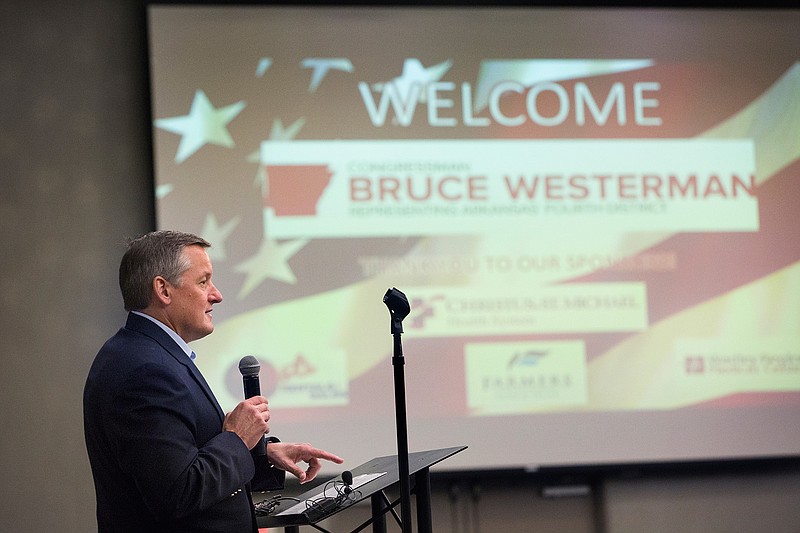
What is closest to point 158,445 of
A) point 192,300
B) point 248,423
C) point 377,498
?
point 248,423

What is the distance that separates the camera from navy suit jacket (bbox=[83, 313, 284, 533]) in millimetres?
2166

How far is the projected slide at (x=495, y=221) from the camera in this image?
16.0 feet

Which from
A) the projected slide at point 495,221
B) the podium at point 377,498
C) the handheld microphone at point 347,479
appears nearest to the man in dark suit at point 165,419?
the podium at point 377,498

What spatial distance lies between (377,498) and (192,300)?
3.01ft

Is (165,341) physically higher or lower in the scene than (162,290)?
lower

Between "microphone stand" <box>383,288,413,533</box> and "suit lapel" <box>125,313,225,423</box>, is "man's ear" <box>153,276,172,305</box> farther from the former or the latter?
"microphone stand" <box>383,288,413,533</box>

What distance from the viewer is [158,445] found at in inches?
85.1

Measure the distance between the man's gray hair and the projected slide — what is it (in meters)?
2.43

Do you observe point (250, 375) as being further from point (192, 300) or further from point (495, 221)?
point (495, 221)

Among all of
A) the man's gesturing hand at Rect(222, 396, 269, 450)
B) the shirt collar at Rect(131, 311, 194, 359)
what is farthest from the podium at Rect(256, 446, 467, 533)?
the shirt collar at Rect(131, 311, 194, 359)

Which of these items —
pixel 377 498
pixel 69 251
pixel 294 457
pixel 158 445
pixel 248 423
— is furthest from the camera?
pixel 69 251

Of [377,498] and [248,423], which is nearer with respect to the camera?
[248,423]

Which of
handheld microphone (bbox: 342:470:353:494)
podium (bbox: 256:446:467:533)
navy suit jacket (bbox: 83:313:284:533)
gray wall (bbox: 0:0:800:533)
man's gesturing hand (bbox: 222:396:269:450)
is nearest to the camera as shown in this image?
navy suit jacket (bbox: 83:313:284:533)

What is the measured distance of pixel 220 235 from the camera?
4.87 meters
